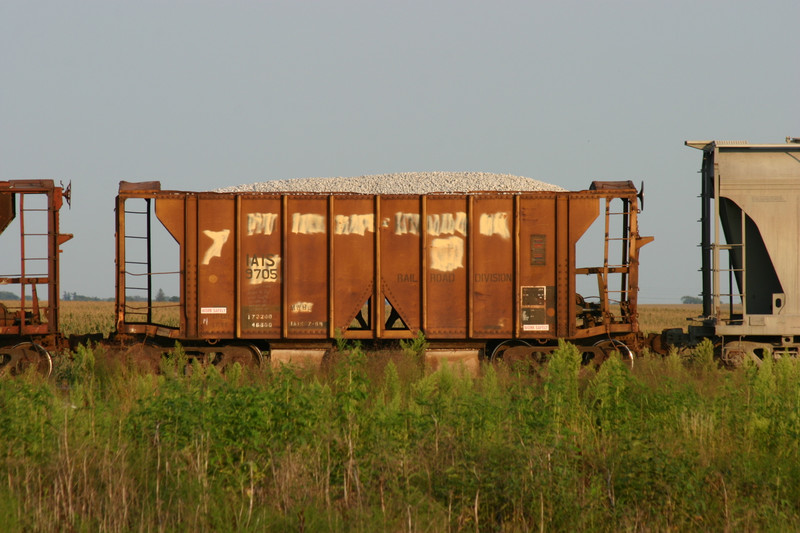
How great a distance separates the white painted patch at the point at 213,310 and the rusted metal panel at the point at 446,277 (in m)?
3.62

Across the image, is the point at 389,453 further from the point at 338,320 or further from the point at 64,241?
the point at 64,241

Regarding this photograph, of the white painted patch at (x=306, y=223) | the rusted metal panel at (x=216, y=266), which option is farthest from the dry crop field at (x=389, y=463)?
the white painted patch at (x=306, y=223)

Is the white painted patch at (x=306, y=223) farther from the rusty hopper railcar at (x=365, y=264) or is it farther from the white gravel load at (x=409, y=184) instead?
the white gravel load at (x=409, y=184)

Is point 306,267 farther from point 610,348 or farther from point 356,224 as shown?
point 610,348

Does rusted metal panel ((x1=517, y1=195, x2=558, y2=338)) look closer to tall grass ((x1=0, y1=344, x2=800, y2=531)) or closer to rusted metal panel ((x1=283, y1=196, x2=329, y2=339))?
rusted metal panel ((x1=283, y1=196, x2=329, y2=339))

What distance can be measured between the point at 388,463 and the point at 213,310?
26.9 ft

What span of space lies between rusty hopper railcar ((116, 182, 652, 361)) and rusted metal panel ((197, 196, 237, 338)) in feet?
0.06

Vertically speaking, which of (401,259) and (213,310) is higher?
(401,259)

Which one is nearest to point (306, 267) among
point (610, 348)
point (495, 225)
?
point (495, 225)

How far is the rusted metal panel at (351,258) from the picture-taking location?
14.4 meters

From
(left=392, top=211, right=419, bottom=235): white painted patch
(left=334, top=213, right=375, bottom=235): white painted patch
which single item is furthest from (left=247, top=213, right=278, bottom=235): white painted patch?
(left=392, top=211, right=419, bottom=235): white painted patch

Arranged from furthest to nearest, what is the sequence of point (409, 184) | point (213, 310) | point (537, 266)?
point (409, 184) < point (537, 266) < point (213, 310)

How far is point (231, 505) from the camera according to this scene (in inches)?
253

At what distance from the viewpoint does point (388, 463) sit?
682cm
